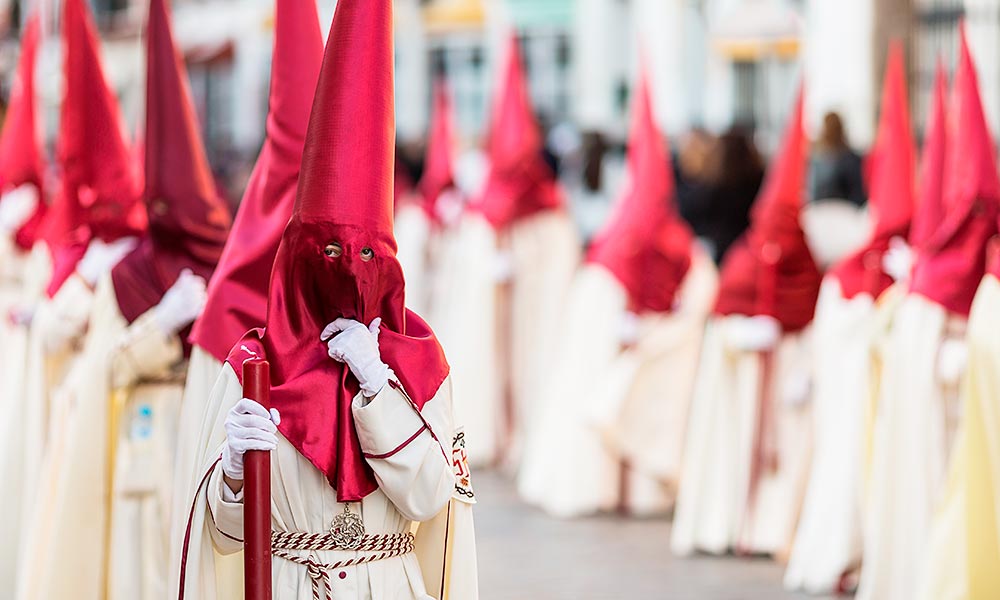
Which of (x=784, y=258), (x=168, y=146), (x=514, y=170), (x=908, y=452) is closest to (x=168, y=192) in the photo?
(x=168, y=146)

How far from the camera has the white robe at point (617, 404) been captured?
9.47 m

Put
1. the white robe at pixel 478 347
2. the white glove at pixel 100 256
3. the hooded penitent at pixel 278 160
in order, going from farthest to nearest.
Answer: the white robe at pixel 478 347, the white glove at pixel 100 256, the hooded penitent at pixel 278 160

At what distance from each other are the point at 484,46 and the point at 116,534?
22629mm

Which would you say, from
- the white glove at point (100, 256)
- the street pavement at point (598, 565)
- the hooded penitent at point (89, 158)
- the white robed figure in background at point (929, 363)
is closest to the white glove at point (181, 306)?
the white glove at point (100, 256)

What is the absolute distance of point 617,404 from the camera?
368 inches

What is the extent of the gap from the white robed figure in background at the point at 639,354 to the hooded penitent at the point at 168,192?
404cm

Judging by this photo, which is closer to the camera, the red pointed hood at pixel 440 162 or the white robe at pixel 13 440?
the white robe at pixel 13 440

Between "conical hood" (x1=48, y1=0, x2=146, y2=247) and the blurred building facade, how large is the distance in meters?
0.40

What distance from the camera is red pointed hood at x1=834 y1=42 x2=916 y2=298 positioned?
7555 millimetres

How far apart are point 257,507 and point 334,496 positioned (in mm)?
351

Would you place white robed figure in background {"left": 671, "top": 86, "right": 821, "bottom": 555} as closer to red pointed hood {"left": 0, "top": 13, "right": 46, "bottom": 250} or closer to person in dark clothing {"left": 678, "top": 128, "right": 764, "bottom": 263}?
person in dark clothing {"left": 678, "top": 128, "right": 764, "bottom": 263}

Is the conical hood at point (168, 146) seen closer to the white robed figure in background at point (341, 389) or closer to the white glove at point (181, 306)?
the white glove at point (181, 306)

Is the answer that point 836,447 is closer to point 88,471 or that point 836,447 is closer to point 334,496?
point 88,471

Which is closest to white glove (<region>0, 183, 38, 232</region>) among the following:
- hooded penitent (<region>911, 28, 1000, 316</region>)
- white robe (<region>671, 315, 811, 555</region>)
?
white robe (<region>671, 315, 811, 555</region>)
